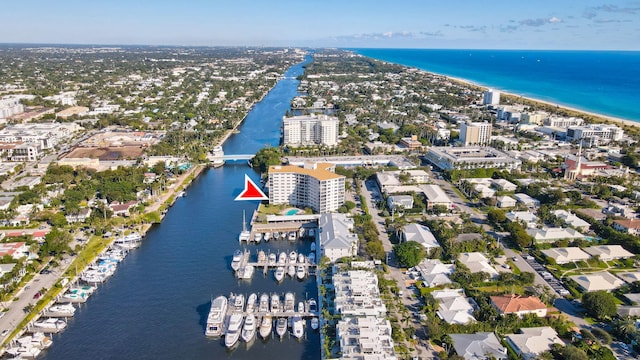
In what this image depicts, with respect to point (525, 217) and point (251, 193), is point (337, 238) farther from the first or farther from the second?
point (525, 217)

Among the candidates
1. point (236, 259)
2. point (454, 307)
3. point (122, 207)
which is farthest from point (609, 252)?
point (122, 207)

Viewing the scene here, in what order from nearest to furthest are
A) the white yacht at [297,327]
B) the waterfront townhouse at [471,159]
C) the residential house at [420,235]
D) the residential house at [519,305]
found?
the white yacht at [297,327] < the residential house at [519,305] < the residential house at [420,235] < the waterfront townhouse at [471,159]

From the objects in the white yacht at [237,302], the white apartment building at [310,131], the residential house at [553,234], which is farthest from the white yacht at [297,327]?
the white apartment building at [310,131]

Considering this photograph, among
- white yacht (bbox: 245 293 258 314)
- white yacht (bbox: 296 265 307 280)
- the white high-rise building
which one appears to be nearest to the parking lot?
white yacht (bbox: 296 265 307 280)

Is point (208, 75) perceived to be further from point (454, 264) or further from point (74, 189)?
point (454, 264)

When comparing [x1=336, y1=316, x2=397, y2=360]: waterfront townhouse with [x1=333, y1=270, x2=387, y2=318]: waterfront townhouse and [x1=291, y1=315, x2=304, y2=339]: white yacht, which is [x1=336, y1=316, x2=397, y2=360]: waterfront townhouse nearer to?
[x1=333, y1=270, x2=387, y2=318]: waterfront townhouse

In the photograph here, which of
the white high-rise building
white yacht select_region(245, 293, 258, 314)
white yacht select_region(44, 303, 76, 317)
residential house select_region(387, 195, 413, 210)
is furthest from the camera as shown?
the white high-rise building

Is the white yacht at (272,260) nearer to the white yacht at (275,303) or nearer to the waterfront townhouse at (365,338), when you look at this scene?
the white yacht at (275,303)
